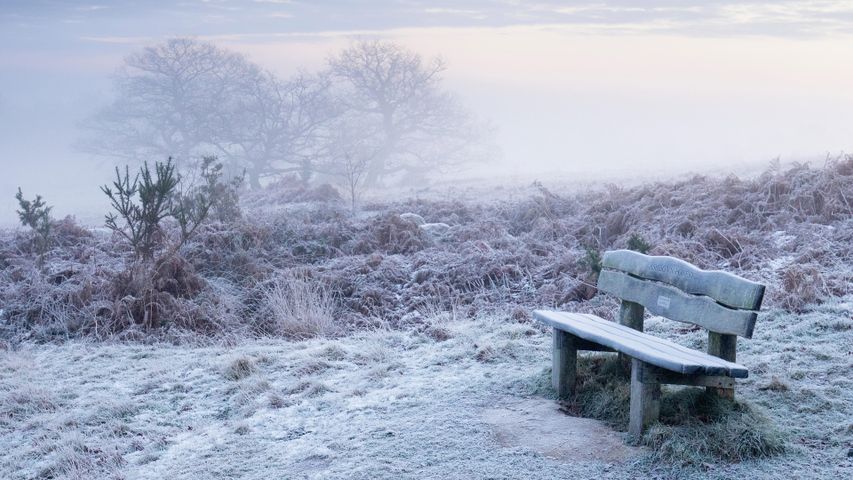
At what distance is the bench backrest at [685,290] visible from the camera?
14.6 ft

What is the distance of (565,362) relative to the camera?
5234 millimetres

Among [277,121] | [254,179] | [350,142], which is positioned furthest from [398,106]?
[254,179]

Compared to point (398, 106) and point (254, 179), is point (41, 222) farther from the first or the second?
point (398, 106)

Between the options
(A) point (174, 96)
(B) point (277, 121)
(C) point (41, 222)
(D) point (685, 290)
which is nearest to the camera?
(D) point (685, 290)

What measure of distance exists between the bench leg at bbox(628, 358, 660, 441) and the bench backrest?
0.57 metres

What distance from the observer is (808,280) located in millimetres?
7426

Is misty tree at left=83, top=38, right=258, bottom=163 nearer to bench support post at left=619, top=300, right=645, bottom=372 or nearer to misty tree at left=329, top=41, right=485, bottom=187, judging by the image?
misty tree at left=329, top=41, right=485, bottom=187

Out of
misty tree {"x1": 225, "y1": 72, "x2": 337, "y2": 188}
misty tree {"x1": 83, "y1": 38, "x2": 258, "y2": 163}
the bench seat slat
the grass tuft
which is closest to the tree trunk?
misty tree {"x1": 225, "y1": 72, "x2": 337, "y2": 188}

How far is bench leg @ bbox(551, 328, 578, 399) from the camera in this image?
523cm

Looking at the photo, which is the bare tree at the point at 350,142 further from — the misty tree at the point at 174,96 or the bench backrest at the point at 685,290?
the bench backrest at the point at 685,290

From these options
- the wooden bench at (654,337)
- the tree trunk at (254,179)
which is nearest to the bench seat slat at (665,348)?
the wooden bench at (654,337)

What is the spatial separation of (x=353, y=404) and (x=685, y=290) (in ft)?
7.46

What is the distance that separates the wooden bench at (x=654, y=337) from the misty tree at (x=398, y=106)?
30078 mm

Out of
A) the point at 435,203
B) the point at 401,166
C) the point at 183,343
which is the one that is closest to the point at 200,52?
the point at 401,166
